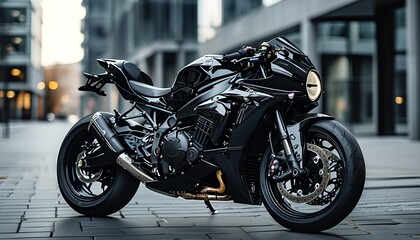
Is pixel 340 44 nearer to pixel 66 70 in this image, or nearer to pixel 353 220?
pixel 353 220

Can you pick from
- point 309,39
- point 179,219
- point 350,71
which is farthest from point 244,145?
point 350,71

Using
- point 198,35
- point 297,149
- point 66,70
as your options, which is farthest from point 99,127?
point 66,70

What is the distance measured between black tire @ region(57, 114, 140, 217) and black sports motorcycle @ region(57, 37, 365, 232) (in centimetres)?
1

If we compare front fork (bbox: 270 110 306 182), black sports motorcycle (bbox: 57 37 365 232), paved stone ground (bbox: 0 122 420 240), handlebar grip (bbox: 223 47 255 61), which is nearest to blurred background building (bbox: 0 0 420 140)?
paved stone ground (bbox: 0 122 420 240)

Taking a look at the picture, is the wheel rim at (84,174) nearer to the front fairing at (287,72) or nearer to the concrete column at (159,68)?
the front fairing at (287,72)

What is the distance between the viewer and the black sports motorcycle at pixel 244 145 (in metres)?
4.28

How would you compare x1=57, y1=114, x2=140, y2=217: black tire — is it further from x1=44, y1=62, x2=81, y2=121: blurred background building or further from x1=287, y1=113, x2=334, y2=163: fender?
x1=44, y1=62, x2=81, y2=121: blurred background building

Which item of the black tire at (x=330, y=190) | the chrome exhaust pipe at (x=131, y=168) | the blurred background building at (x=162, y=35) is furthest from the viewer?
the blurred background building at (x=162, y=35)

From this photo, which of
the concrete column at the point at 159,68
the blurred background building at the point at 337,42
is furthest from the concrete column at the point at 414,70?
the concrete column at the point at 159,68

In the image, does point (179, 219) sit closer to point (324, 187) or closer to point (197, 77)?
point (197, 77)

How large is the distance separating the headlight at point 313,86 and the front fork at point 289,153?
Answer: 222 mm

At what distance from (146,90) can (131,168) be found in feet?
2.13

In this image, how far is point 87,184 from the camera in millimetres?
5680

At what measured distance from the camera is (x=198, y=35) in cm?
4884
